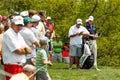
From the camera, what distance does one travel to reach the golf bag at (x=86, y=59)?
1798cm

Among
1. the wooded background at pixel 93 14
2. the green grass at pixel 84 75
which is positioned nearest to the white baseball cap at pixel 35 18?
the green grass at pixel 84 75

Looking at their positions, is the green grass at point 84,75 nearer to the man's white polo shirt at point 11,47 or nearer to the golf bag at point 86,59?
the golf bag at point 86,59

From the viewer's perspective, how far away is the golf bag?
18.0m

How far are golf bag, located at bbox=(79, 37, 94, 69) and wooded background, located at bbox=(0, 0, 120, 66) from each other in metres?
11.9

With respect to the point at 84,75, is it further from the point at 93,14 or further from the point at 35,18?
the point at 93,14

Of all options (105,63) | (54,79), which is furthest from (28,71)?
(105,63)

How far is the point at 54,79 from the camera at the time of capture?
1475 centimetres

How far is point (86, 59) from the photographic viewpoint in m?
18.1

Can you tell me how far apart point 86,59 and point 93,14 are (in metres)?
13.3

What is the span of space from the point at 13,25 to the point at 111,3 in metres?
21.6

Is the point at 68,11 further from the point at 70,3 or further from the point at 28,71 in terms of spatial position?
the point at 28,71

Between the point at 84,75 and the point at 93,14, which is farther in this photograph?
the point at 93,14

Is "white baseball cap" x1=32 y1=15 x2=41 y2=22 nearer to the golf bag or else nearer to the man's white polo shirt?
the man's white polo shirt

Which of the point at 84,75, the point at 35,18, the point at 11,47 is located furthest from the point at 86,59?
the point at 11,47
